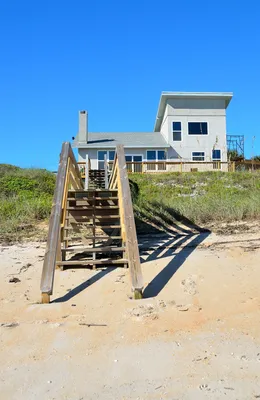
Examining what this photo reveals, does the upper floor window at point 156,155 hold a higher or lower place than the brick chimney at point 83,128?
lower

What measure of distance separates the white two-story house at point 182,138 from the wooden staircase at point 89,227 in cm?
1894

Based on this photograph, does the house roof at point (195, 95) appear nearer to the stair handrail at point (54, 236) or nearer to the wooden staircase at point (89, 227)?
the wooden staircase at point (89, 227)

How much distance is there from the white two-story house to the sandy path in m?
22.1

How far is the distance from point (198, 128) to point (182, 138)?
5.60 feet

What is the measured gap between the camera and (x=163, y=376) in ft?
8.87

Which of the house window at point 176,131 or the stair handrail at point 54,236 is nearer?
the stair handrail at point 54,236

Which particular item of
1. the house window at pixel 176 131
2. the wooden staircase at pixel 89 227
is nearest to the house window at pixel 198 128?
the house window at pixel 176 131

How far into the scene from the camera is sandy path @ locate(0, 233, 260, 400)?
260 centimetres

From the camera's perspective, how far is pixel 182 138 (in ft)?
91.4

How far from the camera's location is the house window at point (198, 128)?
28109mm

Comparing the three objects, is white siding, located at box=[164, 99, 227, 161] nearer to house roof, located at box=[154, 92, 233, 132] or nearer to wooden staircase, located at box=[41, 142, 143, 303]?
house roof, located at box=[154, 92, 233, 132]

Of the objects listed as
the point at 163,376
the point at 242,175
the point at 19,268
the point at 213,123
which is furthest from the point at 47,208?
the point at 213,123

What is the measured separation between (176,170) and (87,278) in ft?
65.3

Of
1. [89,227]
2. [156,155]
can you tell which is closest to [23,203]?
[89,227]
